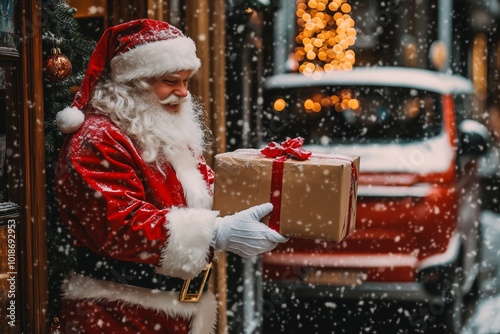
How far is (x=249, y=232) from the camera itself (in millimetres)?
2271

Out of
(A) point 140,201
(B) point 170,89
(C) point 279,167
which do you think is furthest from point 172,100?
(C) point 279,167

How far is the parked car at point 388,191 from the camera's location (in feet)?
14.6

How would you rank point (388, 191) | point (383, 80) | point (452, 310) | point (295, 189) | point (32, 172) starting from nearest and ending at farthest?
point (295, 189) < point (32, 172) < point (388, 191) < point (383, 80) < point (452, 310)

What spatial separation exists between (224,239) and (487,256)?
4.78 meters

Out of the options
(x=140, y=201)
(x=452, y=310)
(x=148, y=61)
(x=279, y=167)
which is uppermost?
(x=148, y=61)

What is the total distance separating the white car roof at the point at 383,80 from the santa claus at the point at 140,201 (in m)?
2.29

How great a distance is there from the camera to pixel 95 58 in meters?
2.53

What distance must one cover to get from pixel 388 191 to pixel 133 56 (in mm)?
2413

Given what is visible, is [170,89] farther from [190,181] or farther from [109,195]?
[109,195]

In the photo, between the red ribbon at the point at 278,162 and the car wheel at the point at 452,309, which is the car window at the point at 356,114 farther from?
the red ribbon at the point at 278,162

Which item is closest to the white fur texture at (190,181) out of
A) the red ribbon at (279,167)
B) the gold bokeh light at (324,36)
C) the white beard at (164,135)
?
the white beard at (164,135)

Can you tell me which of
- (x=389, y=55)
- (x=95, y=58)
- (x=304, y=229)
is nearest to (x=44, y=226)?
(x=95, y=58)

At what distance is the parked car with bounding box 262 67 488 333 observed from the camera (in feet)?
14.6

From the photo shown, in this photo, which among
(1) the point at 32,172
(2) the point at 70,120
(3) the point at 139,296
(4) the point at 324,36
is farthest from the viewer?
(4) the point at 324,36
